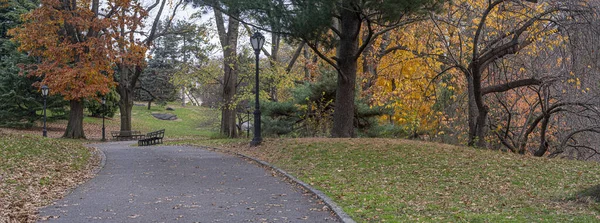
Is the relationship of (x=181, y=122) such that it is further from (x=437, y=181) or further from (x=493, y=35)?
(x=437, y=181)

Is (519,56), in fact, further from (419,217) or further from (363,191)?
(419,217)

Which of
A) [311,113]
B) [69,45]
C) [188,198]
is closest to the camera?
[188,198]

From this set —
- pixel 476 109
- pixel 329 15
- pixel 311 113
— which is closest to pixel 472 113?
pixel 476 109

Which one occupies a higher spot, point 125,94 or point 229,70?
point 229,70

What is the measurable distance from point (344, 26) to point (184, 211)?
33.8 feet

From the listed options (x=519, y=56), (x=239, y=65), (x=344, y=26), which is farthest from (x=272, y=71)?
(x=519, y=56)

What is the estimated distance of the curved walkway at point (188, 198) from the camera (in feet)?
24.0

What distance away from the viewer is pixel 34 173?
11.4m

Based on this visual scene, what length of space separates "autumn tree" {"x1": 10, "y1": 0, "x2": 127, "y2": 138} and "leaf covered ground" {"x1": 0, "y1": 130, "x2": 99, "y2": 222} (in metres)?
10.00

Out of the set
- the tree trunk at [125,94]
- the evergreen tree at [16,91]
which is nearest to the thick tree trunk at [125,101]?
the tree trunk at [125,94]

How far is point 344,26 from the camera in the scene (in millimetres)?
16672

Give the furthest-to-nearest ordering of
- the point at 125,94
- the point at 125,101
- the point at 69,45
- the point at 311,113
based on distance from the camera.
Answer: the point at 125,101 < the point at 125,94 < the point at 69,45 < the point at 311,113

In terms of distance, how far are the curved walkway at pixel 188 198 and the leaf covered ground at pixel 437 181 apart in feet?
2.10

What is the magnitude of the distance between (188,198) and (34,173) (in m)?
4.60
